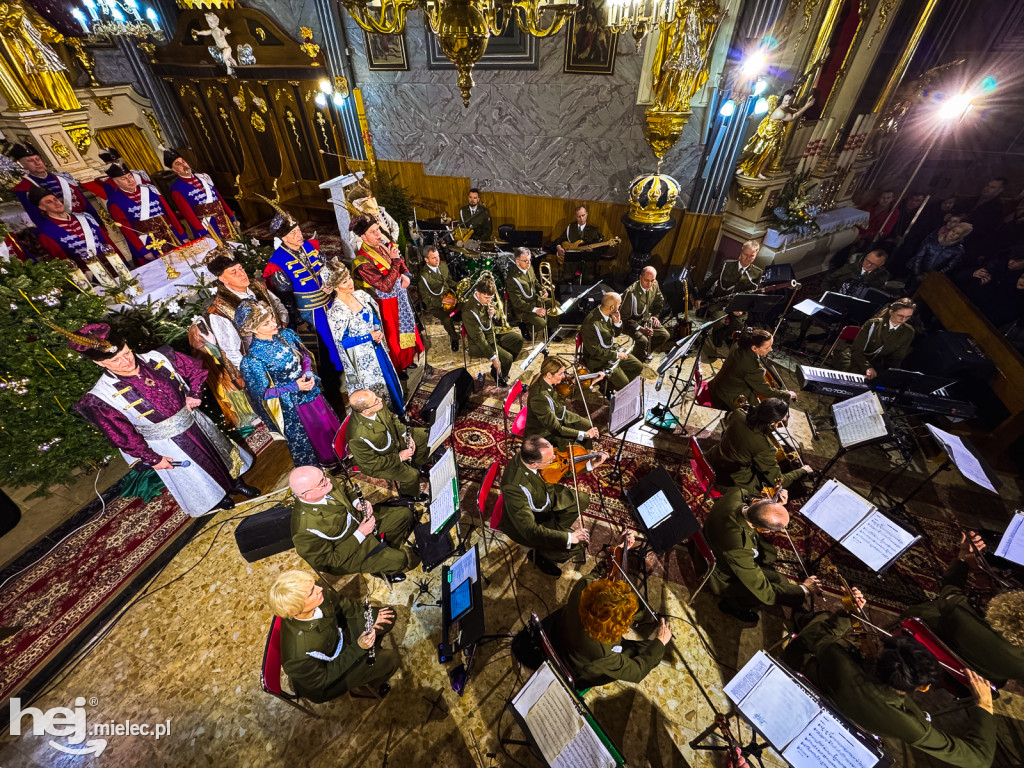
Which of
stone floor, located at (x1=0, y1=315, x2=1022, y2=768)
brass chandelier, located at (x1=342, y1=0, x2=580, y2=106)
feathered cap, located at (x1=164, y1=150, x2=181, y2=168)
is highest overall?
brass chandelier, located at (x1=342, y1=0, x2=580, y2=106)

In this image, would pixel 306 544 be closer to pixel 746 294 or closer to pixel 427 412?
pixel 427 412

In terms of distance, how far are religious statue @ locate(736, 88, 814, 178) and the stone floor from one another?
665 centimetres

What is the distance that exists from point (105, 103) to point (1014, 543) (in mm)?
16070

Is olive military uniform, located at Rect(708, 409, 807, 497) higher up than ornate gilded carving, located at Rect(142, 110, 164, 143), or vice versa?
ornate gilded carving, located at Rect(142, 110, 164, 143)

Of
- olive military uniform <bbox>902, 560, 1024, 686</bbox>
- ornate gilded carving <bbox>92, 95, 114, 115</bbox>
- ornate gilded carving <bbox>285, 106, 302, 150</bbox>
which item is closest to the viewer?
olive military uniform <bbox>902, 560, 1024, 686</bbox>

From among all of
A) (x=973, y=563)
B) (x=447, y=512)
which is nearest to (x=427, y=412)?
(x=447, y=512)

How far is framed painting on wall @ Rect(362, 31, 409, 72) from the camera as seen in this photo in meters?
7.96

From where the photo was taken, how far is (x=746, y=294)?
553 cm

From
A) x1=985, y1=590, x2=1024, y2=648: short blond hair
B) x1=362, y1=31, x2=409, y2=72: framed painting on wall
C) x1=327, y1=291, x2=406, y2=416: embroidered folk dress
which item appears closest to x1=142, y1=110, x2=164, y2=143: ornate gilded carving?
x1=362, y1=31, x2=409, y2=72: framed painting on wall

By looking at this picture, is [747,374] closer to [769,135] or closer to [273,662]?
[769,135]

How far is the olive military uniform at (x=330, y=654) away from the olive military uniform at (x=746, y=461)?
3.36 m

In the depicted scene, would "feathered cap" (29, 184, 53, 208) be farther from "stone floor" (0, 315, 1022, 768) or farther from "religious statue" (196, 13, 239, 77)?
"religious statue" (196, 13, 239, 77)

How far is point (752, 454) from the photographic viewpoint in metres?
3.77

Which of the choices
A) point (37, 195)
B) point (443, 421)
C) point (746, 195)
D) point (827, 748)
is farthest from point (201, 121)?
point (827, 748)
